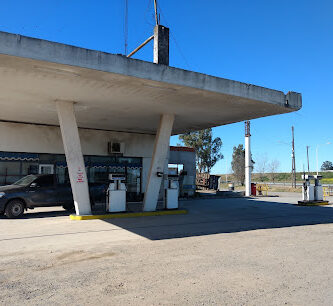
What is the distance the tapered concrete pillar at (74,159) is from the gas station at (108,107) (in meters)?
0.04

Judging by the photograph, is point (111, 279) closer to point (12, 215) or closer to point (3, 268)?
point (3, 268)

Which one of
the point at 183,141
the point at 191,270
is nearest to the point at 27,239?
the point at 191,270

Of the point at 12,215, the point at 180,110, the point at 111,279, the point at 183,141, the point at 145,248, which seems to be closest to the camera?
the point at 111,279

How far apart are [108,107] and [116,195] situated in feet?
11.8

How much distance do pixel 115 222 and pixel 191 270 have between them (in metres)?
5.98

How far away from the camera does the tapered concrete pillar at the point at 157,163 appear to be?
13180 millimetres

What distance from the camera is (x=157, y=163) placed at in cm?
1328

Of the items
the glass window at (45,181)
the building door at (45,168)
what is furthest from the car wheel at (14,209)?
the building door at (45,168)

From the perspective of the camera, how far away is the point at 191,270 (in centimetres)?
531

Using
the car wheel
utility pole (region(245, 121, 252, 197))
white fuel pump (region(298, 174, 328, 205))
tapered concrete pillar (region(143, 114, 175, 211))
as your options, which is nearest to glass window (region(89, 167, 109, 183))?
tapered concrete pillar (region(143, 114, 175, 211))

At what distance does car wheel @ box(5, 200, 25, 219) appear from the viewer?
1162cm

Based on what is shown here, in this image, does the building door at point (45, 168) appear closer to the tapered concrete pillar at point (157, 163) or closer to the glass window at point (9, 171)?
the glass window at point (9, 171)

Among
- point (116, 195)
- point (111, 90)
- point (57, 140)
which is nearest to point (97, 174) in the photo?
point (57, 140)

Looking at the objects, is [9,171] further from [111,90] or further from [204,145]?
[204,145]
